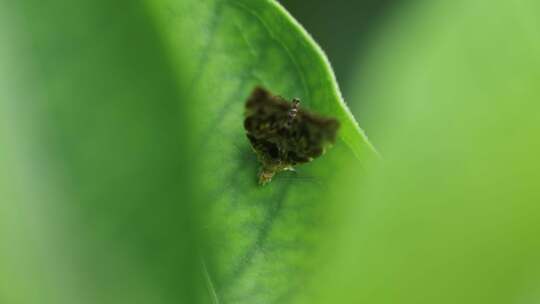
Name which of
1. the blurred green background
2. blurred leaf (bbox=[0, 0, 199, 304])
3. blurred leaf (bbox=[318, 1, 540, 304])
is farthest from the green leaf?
blurred leaf (bbox=[318, 1, 540, 304])

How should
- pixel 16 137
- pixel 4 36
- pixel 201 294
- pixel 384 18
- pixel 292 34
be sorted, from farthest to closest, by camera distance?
1. pixel 384 18
2. pixel 292 34
3. pixel 4 36
4. pixel 16 137
5. pixel 201 294

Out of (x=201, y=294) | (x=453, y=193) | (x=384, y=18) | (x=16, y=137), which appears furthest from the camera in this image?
(x=384, y=18)

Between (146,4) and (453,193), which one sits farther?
(146,4)

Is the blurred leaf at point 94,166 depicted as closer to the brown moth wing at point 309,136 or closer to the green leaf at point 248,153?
the green leaf at point 248,153

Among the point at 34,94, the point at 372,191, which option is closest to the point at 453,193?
the point at 372,191

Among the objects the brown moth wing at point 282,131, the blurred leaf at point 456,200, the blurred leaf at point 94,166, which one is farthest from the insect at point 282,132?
the blurred leaf at point 456,200

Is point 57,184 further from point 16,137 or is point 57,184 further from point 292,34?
point 292,34
